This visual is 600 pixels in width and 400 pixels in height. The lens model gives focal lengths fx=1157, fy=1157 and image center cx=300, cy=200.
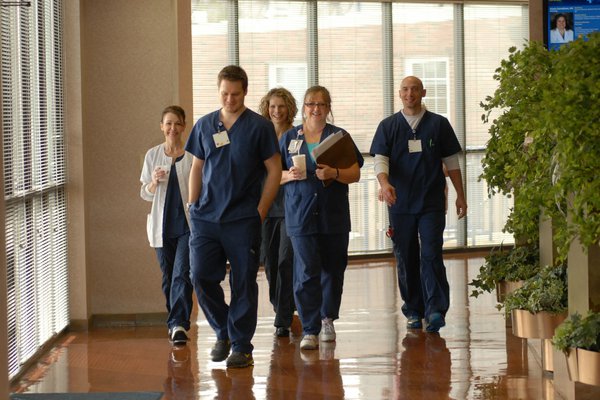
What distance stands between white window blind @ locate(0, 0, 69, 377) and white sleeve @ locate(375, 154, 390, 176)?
1887 millimetres

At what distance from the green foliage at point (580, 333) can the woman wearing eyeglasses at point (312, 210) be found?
7.25 ft

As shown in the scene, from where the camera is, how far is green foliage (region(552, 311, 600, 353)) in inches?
164

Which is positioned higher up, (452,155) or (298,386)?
(452,155)

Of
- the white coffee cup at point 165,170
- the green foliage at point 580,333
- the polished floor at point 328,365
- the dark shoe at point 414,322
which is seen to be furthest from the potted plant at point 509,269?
the white coffee cup at point 165,170

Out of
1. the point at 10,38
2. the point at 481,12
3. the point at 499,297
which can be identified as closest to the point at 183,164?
the point at 10,38

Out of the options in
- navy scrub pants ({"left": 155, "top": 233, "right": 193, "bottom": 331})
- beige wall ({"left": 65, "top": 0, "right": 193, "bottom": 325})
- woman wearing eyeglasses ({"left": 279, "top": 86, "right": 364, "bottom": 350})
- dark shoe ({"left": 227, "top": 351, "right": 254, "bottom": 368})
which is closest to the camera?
dark shoe ({"left": 227, "top": 351, "right": 254, "bottom": 368})

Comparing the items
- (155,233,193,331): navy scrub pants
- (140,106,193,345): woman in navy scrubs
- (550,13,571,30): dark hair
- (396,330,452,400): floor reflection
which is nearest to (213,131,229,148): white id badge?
(140,106,193,345): woman in navy scrubs

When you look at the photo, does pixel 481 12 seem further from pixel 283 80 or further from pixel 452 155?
pixel 452 155

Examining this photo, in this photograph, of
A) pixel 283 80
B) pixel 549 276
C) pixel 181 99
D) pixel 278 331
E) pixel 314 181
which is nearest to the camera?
pixel 549 276

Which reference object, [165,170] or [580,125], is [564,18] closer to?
[165,170]

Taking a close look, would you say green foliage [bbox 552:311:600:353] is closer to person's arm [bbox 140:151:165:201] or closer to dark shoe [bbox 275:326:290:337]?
dark shoe [bbox 275:326:290:337]

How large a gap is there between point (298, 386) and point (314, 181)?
4.42 ft

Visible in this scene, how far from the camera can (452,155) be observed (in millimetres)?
6957

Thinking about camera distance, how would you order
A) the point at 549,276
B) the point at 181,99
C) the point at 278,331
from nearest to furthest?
the point at 549,276 → the point at 278,331 → the point at 181,99
